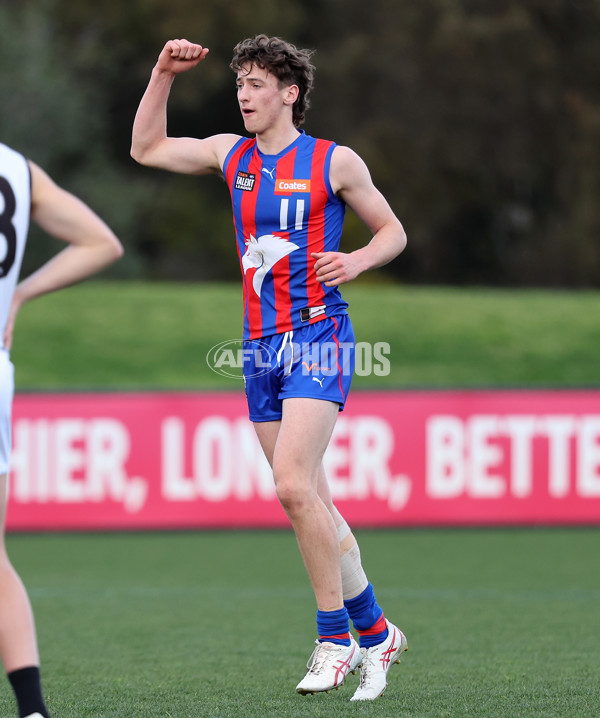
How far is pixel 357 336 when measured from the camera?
60.6 ft

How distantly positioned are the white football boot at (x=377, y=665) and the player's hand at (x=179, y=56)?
232 cm

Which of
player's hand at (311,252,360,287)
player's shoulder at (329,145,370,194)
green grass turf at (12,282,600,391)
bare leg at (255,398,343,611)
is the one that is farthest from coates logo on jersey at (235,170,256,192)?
green grass turf at (12,282,600,391)

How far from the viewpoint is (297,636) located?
6.30 m

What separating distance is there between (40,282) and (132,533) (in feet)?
25.4

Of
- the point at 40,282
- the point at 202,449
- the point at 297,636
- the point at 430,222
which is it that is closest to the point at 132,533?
the point at 202,449

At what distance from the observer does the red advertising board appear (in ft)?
35.3

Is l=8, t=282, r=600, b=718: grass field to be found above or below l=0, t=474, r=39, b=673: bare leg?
below

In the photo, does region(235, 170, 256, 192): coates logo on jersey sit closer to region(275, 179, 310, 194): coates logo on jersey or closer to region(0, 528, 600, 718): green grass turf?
region(275, 179, 310, 194): coates logo on jersey

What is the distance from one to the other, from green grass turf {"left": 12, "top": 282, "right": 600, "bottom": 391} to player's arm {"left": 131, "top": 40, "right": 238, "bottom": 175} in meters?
10.9

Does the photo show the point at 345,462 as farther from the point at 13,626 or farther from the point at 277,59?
the point at 13,626

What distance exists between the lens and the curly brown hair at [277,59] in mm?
4672

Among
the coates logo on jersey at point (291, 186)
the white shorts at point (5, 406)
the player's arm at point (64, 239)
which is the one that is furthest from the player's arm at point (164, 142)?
the white shorts at point (5, 406)

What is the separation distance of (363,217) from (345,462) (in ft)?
20.6

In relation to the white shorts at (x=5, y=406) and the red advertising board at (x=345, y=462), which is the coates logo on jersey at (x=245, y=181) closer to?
the white shorts at (x=5, y=406)
